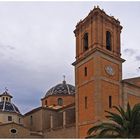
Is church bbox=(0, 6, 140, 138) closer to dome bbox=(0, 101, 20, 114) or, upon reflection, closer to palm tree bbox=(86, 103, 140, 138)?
dome bbox=(0, 101, 20, 114)

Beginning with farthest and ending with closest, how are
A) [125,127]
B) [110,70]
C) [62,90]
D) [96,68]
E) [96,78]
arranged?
[62,90]
[110,70]
[96,68]
[96,78]
[125,127]

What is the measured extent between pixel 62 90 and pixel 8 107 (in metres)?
7.45

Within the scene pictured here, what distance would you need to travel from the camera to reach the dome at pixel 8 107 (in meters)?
52.2

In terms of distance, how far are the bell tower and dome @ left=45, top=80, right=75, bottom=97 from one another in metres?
13.8

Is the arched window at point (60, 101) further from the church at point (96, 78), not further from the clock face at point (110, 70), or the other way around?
the clock face at point (110, 70)

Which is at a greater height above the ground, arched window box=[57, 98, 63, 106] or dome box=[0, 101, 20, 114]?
arched window box=[57, 98, 63, 106]

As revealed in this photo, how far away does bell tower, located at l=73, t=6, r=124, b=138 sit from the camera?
36188 millimetres

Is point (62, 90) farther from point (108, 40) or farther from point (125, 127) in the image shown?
point (125, 127)

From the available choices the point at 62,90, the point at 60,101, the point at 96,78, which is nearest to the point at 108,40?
the point at 96,78

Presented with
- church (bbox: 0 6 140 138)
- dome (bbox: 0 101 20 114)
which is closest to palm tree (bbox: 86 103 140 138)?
church (bbox: 0 6 140 138)

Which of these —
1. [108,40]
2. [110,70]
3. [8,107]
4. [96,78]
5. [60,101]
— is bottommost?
[8,107]

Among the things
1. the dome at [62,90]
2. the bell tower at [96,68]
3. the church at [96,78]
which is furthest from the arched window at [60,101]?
the bell tower at [96,68]

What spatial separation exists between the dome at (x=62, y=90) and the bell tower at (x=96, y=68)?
45.1 feet

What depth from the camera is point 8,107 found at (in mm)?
52625
